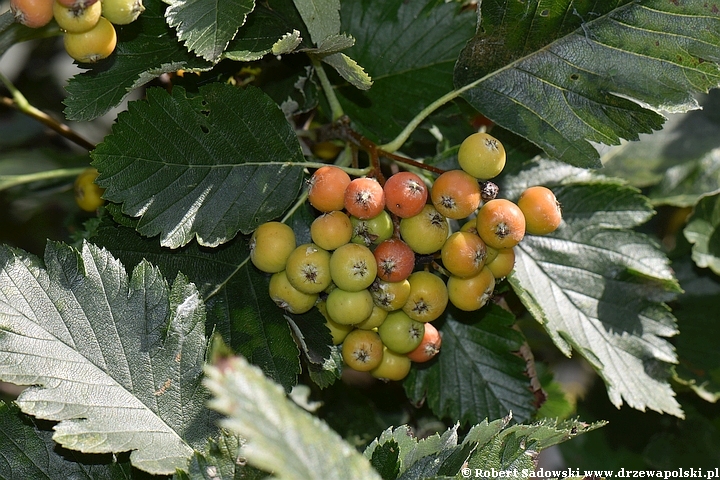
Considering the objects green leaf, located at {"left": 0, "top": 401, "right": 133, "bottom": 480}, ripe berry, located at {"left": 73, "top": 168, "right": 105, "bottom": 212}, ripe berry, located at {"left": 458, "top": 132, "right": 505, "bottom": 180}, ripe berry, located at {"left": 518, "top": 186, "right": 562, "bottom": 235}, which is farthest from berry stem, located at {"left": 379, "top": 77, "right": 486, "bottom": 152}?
green leaf, located at {"left": 0, "top": 401, "right": 133, "bottom": 480}

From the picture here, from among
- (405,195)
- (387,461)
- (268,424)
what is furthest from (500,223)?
(268,424)

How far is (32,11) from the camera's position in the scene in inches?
64.7

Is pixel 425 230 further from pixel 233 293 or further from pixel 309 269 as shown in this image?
pixel 233 293

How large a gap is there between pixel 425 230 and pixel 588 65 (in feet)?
2.24

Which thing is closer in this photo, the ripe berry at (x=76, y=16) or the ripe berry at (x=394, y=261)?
the ripe berry at (x=76, y=16)

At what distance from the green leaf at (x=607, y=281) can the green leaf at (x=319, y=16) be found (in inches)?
32.5

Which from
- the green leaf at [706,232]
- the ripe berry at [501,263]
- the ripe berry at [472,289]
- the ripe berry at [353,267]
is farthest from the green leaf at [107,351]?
the green leaf at [706,232]

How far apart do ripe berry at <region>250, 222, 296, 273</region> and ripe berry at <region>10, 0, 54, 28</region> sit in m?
0.73

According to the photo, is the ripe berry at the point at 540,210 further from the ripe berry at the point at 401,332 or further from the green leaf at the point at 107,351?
the green leaf at the point at 107,351

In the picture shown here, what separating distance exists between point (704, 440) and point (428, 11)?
2.11 m

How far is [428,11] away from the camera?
232cm

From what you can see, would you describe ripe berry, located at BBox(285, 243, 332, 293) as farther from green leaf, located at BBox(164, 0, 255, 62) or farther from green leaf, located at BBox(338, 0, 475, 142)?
green leaf, located at BBox(338, 0, 475, 142)

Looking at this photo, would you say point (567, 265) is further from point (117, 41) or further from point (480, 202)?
point (117, 41)

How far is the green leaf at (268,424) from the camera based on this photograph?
1.03m
